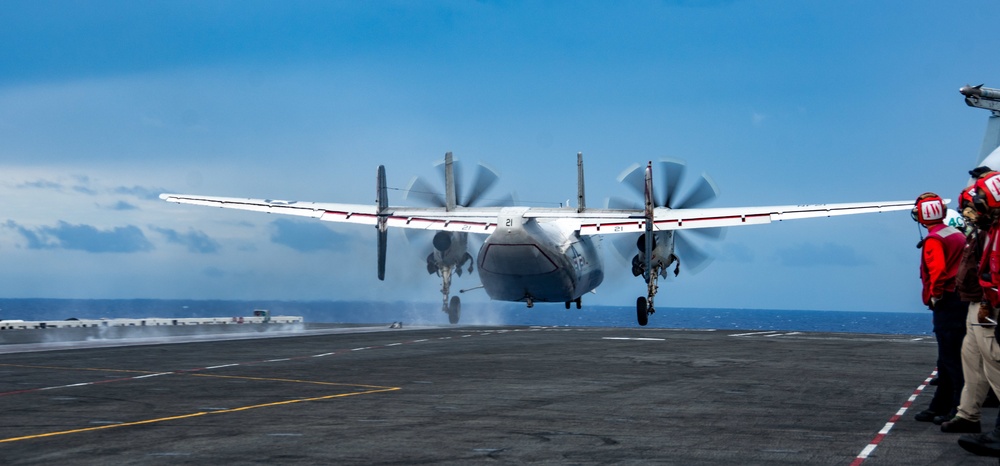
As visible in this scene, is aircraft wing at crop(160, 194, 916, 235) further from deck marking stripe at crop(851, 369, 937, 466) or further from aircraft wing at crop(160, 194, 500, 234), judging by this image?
deck marking stripe at crop(851, 369, 937, 466)

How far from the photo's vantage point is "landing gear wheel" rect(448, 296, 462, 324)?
54.2 metres

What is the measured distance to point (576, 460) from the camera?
369 inches

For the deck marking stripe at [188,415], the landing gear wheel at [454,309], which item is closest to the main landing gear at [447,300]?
the landing gear wheel at [454,309]

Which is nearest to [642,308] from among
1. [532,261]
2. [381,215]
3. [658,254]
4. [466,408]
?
[658,254]

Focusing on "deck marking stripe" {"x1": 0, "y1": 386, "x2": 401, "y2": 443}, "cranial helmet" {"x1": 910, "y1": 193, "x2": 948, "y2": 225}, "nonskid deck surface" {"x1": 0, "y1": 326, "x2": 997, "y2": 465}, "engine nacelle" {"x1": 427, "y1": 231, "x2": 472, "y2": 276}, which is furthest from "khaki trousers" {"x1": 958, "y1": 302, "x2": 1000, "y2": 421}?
"engine nacelle" {"x1": 427, "y1": 231, "x2": 472, "y2": 276}

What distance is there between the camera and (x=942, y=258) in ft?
40.0

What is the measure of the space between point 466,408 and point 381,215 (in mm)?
29569

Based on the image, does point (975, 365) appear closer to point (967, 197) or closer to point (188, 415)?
point (967, 197)

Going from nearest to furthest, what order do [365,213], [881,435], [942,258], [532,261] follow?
[881,435], [942,258], [532,261], [365,213]

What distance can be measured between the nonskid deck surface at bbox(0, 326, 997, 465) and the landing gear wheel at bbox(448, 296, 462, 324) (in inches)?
1094

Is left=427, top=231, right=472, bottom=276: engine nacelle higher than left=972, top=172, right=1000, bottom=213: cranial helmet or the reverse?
higher

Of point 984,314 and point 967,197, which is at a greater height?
point 967,197

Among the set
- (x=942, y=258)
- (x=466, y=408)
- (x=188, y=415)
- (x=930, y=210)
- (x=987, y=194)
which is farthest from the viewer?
(x=466, y=408)

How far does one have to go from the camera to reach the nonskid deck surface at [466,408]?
988 cm
